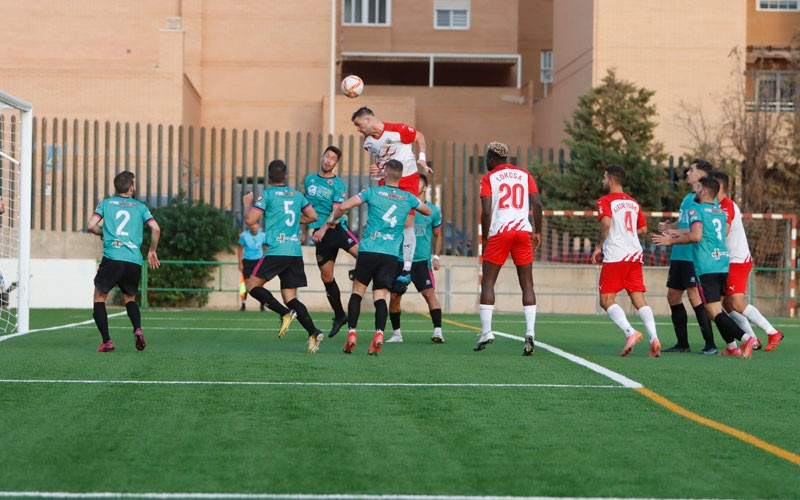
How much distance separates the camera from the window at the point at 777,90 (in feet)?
115

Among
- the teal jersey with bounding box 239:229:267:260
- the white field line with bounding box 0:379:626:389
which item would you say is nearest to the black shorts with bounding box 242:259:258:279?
the teal jersey with bounding box 239:229:267:260

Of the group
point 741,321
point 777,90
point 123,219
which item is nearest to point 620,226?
point 741,321

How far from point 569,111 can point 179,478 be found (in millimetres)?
35190

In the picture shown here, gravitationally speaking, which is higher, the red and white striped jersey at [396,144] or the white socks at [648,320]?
the red and white striped jersey at [396,144]

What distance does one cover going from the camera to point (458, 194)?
1114 inches

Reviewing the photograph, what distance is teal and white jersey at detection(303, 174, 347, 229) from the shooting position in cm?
1336

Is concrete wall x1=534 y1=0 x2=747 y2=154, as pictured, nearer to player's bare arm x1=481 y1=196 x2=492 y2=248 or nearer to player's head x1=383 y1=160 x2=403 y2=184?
player's bare arm x1=481 y1=196 x2=492 y2=248

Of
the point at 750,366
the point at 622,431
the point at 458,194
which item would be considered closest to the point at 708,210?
the point at 750,366

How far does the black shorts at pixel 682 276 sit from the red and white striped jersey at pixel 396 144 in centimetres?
299

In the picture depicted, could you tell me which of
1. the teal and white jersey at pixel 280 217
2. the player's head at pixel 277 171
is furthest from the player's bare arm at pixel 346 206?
the player's head at pixel 277 171

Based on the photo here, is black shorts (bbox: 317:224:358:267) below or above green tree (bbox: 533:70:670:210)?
below

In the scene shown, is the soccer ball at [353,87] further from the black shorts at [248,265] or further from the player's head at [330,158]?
the black shorts at [248,265]

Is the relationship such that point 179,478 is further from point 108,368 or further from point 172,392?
point 108,368

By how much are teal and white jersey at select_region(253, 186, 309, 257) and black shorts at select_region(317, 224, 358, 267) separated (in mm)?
1443
